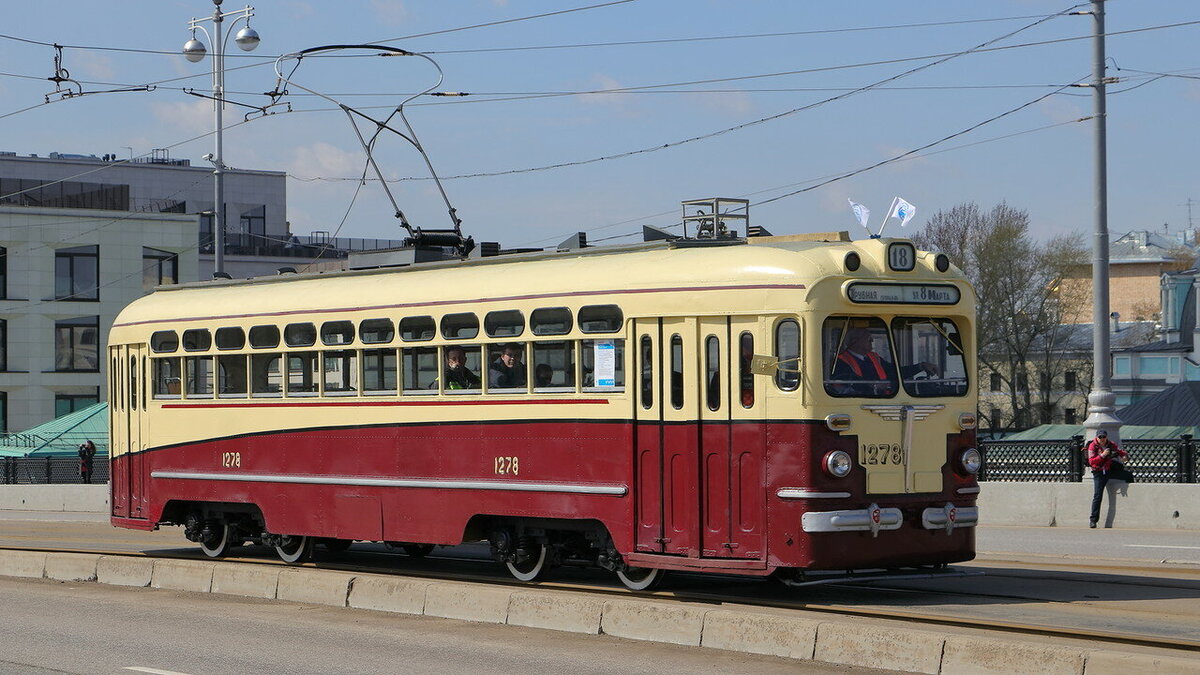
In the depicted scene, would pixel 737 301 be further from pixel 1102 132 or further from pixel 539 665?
pixel 1102 132

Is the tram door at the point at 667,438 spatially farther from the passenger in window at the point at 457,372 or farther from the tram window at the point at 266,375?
the tram window at the point at 266,375

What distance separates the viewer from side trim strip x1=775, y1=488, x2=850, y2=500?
40.6 ft

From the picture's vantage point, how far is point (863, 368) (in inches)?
508

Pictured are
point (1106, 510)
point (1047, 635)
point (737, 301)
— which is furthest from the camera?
point (1106, 510)

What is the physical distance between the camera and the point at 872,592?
1333cm

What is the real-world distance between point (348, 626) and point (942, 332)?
5219 millimetres

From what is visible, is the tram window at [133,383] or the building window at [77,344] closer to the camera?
the tram window at [133,383]

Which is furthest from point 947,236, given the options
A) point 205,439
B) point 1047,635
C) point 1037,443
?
point 1047,635

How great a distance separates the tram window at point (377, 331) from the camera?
51.5 ft

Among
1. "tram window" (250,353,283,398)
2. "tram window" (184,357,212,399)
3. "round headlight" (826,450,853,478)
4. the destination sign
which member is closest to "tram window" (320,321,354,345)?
"tram window" (250,353,283,398)

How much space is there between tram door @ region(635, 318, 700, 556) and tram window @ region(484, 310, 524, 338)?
4.56 ft

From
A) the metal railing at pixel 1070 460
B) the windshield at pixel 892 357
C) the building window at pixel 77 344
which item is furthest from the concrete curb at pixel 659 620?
the building window at pixel 77 344

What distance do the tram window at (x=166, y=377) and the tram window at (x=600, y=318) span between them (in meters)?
6.30

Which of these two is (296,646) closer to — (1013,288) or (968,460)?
(968,460)
